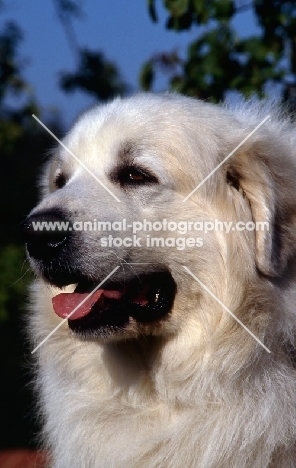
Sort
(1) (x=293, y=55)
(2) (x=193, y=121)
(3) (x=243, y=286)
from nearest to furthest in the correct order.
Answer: (3) (x=243, y=286) → (2) (x=193, y=121) → (1) (x=293, y=55)

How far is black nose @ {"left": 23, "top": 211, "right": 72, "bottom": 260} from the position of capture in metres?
3.10

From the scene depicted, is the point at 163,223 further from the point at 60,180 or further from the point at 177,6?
the point at 177,6

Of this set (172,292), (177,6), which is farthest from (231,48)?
(172,292)

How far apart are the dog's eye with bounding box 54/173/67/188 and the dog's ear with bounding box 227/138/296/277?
93 cm

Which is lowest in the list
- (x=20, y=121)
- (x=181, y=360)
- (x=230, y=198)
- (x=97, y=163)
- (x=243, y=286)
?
(x=20, y=121)

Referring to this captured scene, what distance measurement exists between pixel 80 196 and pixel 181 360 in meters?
0.89

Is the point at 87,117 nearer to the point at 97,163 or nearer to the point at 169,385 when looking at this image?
the point at 97,163

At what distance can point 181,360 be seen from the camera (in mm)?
3303

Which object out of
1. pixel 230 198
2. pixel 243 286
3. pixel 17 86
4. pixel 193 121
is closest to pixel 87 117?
pixel 193 121

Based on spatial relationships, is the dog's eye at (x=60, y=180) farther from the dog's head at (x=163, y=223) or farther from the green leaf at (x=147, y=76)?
the green leaf at (x=147, y=76)

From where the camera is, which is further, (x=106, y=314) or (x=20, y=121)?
(x=20, y=121)

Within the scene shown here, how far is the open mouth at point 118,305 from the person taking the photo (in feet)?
10.6

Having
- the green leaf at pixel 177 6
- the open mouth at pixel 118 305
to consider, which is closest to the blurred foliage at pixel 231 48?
the green leaf at pixel 177 6

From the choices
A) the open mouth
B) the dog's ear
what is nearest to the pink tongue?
the open mouth
